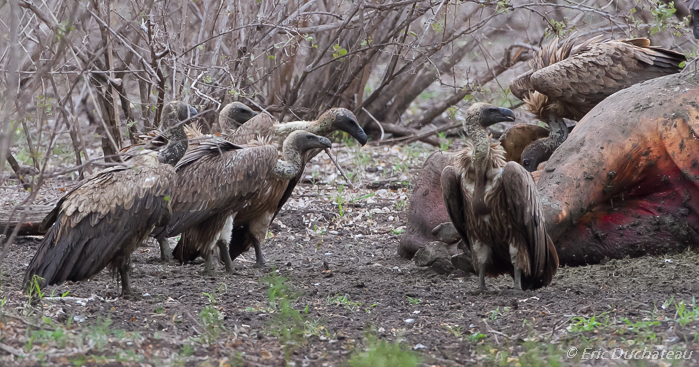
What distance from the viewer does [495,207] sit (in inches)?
191

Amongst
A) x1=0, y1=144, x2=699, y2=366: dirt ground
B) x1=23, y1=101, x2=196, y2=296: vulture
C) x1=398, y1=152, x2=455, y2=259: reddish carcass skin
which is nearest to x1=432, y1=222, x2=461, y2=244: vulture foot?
x1=398, y1=152, x2=455, y2=259: reddish carcass skin

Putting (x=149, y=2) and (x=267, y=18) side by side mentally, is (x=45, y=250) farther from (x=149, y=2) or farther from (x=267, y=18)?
(x=267, y=18)

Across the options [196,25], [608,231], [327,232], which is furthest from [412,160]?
[608,231]

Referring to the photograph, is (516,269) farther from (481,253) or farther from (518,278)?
(481,253)

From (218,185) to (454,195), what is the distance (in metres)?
1.77

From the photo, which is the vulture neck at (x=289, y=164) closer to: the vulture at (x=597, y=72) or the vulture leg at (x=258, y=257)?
the vulture leg at (x=258, y=257)

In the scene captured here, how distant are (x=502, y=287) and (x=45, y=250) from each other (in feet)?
9.49

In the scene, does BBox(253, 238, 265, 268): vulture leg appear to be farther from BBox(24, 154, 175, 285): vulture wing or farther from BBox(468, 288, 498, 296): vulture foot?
BBox(468, 288, 498, 296): vulture foot

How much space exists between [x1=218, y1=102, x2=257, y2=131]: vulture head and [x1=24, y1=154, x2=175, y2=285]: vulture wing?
8.37ft

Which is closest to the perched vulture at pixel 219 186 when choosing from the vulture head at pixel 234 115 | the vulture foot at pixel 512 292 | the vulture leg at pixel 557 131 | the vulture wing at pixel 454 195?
the vulture head at pixel 234 115

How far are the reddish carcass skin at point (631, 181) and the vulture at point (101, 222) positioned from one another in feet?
8.77

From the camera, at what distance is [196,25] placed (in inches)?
348

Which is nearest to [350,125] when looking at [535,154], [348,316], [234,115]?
[234,115]

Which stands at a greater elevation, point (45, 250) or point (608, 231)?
point (45, 250)
